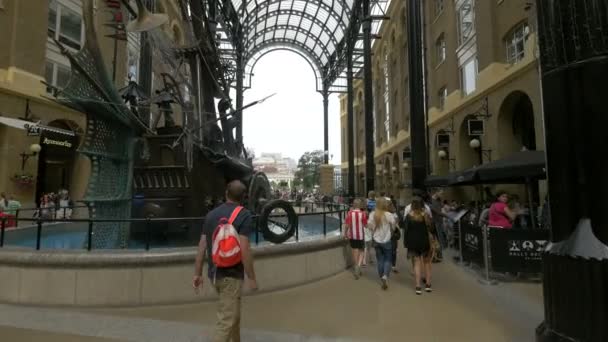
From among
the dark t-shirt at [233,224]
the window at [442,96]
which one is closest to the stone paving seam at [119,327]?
the dark t-shirt at [233,224]

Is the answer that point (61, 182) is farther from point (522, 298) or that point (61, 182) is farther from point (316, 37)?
point (316, 37)

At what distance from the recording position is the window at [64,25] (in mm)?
18422

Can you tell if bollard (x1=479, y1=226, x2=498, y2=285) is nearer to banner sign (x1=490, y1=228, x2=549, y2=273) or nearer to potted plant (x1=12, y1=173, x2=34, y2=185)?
banner sign (x1=490, y1=228, x2=549, y2=273)

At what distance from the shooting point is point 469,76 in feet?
67.4

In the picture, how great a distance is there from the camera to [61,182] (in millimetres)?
21500

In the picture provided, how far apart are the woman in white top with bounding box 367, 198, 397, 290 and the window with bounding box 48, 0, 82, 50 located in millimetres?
19595

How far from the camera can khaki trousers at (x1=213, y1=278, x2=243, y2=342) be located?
316 centimetres

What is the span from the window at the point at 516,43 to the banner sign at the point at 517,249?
11462 millimetres

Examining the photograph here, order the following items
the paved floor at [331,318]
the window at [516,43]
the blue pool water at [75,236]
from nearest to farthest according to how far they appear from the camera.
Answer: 1. the paved floor at [331,318]
2. the blue pool water at [75,236]
3. the window at [516,43]

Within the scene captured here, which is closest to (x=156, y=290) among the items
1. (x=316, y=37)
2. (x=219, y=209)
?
(x=219, y=209)

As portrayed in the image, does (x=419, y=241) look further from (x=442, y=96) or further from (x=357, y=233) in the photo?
(x=442, y=96)

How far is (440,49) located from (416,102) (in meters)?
14.2

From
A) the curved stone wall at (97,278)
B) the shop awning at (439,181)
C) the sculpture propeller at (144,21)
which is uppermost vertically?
the sculpture propeller at (144,21)

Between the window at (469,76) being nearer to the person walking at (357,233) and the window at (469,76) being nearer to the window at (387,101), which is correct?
the person walking at (357,233)
